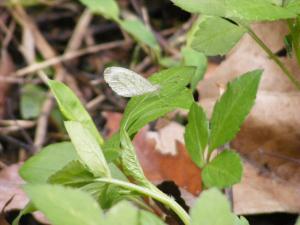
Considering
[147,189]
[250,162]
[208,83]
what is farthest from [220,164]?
[208,83]

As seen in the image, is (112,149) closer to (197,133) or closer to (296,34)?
(197,133)

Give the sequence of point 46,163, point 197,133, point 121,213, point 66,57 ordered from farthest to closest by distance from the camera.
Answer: point 66,57 < point 46,163 < point 197,133 < point 121,213

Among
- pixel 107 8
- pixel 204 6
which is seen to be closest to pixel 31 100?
pixel 107 8

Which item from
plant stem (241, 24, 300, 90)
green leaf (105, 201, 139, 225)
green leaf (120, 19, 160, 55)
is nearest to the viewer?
green leaf (105, 201, 139, 225)

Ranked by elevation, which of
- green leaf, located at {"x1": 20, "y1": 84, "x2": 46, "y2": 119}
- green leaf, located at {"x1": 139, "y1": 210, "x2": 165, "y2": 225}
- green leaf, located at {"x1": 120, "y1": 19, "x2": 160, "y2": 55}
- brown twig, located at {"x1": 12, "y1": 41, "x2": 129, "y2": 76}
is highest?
green leaf, located at {"x1": 139, "y1": 210, "x2": 165, "y2": 225}

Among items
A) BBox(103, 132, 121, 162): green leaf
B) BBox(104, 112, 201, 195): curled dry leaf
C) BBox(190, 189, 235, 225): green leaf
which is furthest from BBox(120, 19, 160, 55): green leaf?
BBox(190, 189, 235, 225): green leaf

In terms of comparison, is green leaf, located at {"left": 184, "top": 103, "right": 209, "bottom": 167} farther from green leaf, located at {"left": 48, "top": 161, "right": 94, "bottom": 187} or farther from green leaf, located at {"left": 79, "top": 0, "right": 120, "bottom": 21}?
green leaf, located at {"left": 79, "top": 0, "right": 120, "bottom": 21}

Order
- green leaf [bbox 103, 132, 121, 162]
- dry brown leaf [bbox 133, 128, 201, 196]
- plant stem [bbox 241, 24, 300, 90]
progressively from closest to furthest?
green leaf [bbox 103, 132, 121, 162] < plant stem [bbox 241, 24, 300, 90] < dry brown leaf [bbox 133, 128, 201, 196]
